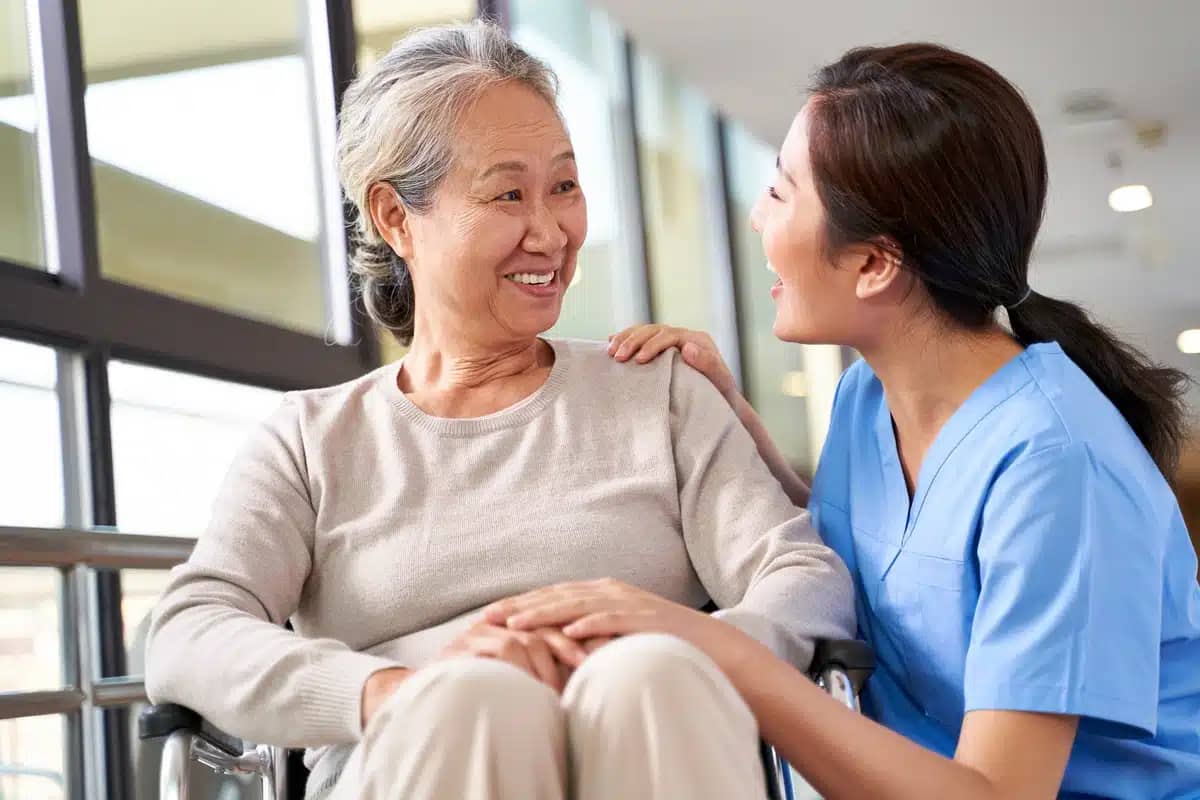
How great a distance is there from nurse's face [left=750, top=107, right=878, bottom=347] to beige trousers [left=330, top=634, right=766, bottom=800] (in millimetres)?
625

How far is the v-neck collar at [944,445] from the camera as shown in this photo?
4.67 ft

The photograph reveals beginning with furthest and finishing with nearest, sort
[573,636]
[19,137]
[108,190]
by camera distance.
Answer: [108,190] → [19,137] → [573,636]

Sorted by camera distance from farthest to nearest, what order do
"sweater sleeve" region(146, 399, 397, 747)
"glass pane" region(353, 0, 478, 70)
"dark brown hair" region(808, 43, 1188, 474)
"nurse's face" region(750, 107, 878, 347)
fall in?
"glass pane" region(353, 0, 478, 70) → "nurse's face" region(750, 107, 878, 347) → "dark brown hair" region(808, 43, 1188, 474) → "sweater sleeve" region(146, 399, 397, 747)

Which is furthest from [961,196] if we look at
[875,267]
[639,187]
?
[639,187]

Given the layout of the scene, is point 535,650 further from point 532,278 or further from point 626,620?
point 532,278

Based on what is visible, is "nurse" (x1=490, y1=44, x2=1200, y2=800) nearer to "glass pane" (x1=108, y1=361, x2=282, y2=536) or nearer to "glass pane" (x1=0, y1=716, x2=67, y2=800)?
"glass pane" (x1=0, y1=716, x2=67, y2=800)

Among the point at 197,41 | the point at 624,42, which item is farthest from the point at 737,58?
the point at 197,41

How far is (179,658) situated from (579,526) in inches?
16.6

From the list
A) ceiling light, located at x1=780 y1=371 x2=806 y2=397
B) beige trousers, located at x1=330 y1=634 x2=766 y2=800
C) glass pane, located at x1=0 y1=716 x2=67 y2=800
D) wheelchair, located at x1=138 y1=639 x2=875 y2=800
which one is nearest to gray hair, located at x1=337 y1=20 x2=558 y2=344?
wheelchair, located at x1=138 y1=639 x2=875 y2=800

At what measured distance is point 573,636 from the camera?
121 cm

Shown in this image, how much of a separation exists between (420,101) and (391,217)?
0.16 m

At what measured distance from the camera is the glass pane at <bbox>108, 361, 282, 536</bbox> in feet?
8.84

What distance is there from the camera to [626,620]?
1215mm

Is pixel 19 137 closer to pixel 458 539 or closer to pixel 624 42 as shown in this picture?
pixel 458 539
